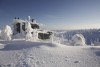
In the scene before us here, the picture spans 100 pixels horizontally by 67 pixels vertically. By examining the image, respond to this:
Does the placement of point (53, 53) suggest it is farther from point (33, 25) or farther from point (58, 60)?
point (33, 25)

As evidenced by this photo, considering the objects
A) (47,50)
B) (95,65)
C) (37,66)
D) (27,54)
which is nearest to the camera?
(37,66)

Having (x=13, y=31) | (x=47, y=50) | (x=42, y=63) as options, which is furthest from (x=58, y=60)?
(x=13, y=31)

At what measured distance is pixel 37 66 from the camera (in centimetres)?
865

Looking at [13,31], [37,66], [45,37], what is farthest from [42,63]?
[45,37]

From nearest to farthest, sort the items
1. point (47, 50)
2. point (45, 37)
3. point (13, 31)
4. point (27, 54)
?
point (27, 54), point (47, 50), point (13, 31), point (45, 37)

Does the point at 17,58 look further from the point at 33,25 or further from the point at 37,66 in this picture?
the point at 33,25

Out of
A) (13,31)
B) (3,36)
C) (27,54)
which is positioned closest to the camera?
(27,54)

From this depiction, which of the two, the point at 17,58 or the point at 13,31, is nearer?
the point at 17,58

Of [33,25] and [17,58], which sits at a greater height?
[33,25]

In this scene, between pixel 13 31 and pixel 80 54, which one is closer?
pixel 80 54

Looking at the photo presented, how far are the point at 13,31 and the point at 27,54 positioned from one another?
27.7m

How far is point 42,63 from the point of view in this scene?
912cm

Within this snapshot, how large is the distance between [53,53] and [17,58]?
2702mm

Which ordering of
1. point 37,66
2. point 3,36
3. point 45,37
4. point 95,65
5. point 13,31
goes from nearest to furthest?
point 37,66 < point 95,65 < point 3,36 < point 13,31 < point 45,37
